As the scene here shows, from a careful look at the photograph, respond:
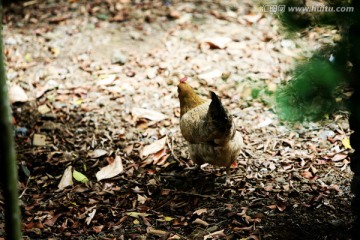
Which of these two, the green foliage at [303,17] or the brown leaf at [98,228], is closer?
the green foliage at [303,17]

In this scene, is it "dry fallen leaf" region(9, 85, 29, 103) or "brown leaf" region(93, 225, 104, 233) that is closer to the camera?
"brown leaf" region(93, 225, 104, 233)

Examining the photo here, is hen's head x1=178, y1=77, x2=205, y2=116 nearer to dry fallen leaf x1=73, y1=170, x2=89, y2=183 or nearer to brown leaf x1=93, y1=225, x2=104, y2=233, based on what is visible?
dry fallen leaf x1=73, y1=170, x2=89, y2=183

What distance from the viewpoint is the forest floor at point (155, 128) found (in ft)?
11.0

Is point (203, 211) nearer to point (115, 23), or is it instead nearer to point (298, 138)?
point (298, 138)

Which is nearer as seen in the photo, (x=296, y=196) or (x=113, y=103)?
(x=296, y=196)

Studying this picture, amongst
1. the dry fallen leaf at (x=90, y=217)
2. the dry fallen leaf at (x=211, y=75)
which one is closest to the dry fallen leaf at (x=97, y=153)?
the dry fallen leaf at (x=90, y=217)

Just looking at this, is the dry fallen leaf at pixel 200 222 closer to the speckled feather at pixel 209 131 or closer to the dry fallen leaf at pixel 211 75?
the speckled feather at pixel 209 131

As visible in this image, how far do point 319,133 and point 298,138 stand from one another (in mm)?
193

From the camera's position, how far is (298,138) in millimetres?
4176

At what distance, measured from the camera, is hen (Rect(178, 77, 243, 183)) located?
10.9 ft

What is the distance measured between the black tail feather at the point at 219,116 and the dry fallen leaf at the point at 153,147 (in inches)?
40.2

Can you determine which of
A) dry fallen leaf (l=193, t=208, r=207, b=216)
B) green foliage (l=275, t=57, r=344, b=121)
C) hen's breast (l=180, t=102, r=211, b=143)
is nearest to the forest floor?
dry fallen leaf (l=193, t=208, r=207, b=216)

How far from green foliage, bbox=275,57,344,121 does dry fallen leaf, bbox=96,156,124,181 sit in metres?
2.06

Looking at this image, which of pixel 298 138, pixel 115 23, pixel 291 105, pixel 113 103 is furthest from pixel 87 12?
pixel 291 105
